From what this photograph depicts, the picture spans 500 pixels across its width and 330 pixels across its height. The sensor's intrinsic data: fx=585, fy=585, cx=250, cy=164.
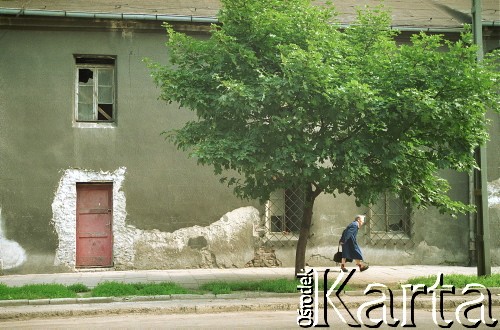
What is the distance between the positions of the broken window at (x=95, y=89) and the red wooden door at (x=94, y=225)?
6.37 ft

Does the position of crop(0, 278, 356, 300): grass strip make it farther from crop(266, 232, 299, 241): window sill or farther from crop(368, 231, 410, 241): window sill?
crop(368, 231, 410, 241): window sill

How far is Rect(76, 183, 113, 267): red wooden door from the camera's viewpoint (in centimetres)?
1569

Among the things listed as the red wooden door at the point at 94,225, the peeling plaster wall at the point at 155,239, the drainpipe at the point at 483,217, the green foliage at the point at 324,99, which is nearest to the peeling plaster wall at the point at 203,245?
the peeling plaster wall at the point at 155,239

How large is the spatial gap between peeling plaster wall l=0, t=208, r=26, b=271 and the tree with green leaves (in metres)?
6.15

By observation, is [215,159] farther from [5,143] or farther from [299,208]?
[5,143]

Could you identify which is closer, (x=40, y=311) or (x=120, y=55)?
(x=40, y=311)

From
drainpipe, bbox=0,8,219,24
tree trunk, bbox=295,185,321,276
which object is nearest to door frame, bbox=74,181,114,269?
drainpipe, bbox=0,8,219,24

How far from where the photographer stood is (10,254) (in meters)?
15.1

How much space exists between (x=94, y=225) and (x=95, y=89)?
373 cm

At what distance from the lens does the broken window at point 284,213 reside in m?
16.4

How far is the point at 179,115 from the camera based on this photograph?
1633 centimetres

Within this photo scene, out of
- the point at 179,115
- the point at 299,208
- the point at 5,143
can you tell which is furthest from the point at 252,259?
the point at 5,143

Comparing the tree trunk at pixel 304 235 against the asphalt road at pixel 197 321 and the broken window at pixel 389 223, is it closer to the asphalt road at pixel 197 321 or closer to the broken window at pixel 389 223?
the asphalt road at pixel 197 321

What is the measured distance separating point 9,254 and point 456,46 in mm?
11796
